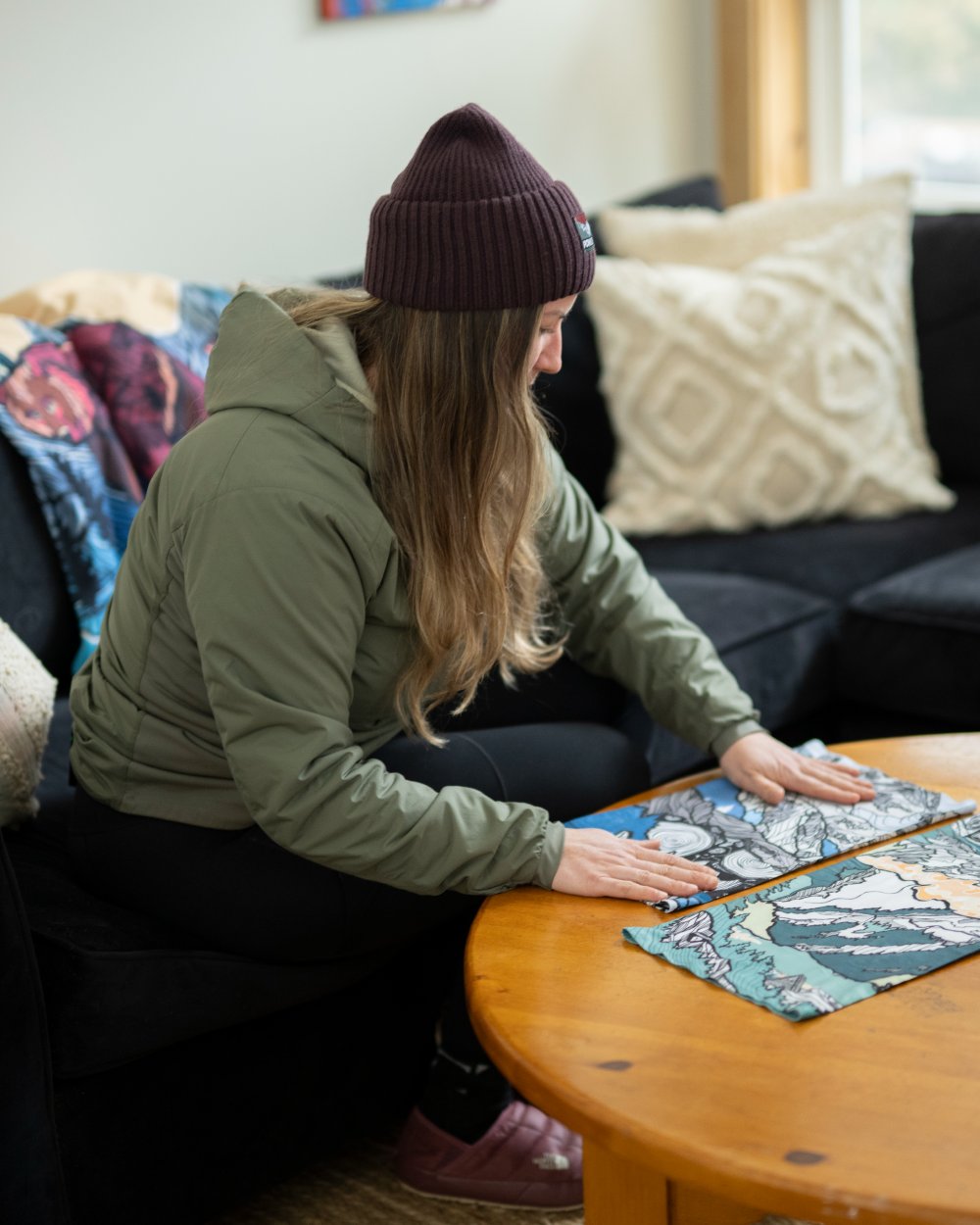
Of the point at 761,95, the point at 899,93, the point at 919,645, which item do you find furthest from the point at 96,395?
the point at 899,93

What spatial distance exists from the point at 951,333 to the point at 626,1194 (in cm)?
182

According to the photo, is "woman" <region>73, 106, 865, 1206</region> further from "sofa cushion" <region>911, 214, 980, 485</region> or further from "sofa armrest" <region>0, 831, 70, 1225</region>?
"sofa cushion" <region>911, 214, 980, 485</region>

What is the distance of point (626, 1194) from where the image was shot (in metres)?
1.17

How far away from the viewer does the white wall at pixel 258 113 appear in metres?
2.26

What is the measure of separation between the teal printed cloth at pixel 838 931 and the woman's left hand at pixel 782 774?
0.38 ft

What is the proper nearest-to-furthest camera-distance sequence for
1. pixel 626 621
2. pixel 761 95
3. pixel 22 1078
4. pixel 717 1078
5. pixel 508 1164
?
pixel 717 1078 < pixel 22 1078 < pixel 508 1164 < pixel 626 621 < pixel 761 95

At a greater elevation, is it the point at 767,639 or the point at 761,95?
the point at 761,95

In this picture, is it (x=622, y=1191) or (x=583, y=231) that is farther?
(x=583, y=231)

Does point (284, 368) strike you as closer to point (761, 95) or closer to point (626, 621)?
point (626, 621)

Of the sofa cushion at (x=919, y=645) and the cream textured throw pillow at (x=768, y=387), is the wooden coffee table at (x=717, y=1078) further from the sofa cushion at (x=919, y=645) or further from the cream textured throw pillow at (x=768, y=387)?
the cream textured throw pillow at (x=768, y=387)

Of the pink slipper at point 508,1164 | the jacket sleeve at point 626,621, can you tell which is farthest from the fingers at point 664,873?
the pink slipper at point 508,1164

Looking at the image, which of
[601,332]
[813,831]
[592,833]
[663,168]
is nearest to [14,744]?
[592,833]

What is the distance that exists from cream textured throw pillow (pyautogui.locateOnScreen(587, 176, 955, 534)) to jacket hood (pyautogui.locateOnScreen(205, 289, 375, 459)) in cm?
116

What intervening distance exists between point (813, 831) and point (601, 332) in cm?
133
